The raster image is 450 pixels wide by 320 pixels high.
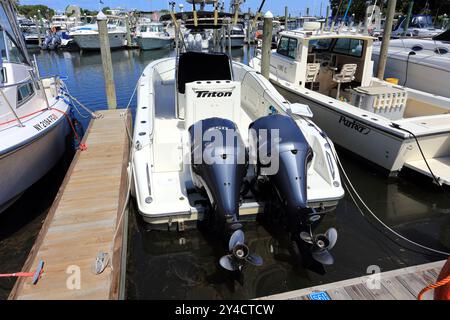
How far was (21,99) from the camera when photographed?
183 inches

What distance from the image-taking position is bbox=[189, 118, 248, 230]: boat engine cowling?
294 cm

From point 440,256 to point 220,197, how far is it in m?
2.52

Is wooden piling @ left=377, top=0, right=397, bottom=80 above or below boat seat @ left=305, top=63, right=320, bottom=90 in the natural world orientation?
above

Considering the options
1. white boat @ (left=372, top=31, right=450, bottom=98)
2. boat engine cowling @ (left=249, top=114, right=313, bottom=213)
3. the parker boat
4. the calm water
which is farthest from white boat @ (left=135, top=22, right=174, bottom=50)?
boat engine cowling @ (left=249, top=114, right=313, bottom=213)

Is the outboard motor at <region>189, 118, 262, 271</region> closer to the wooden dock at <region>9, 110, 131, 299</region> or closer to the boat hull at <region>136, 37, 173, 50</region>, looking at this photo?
the wooden dock at <region>9, 110, 131, 299</region>

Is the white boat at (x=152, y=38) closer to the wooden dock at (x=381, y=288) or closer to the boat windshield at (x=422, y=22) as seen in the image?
the boat windshield at (x=422, y=22)

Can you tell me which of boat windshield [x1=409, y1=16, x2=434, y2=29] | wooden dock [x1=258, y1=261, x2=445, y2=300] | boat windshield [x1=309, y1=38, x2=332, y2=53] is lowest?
wooden dock [x1=258, y1=261, x2=445, y2=300]

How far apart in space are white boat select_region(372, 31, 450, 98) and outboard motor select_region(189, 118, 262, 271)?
5694 mm

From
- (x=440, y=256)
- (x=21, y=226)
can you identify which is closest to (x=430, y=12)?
(x=440, y=256)

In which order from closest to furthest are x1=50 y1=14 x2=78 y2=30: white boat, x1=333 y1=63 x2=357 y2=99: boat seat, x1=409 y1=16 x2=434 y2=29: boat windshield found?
x1=333 y1=63 x2=357 y2=99: boat seat, x1=409 y1=16 x2=434 y2=29: boat windshield, x1=50 y1=14 x2=78 y2=30: white boat

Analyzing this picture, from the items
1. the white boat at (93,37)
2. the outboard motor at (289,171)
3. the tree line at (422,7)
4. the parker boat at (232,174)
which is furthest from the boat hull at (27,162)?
the tree line at (422,7)

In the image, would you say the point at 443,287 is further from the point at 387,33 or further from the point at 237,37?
the point at 237,37

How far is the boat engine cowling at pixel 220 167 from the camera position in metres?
2.94

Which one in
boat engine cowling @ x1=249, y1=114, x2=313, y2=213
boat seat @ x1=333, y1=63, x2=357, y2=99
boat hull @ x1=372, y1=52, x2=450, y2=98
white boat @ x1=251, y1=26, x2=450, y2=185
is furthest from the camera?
boat hull @ x1=372, y1=52, x2=450, y2=98
